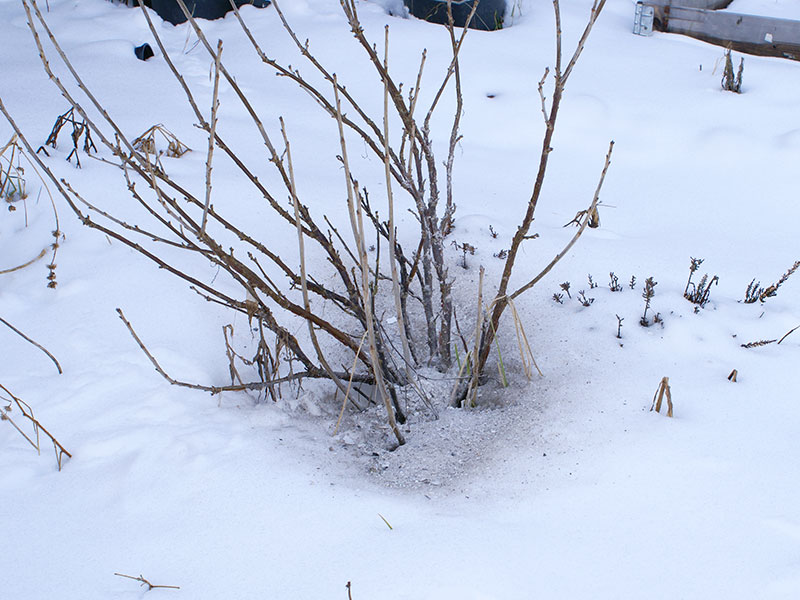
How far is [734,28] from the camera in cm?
428

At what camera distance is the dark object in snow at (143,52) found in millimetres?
4305

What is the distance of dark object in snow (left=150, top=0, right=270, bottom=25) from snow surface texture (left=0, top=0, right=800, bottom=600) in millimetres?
2290

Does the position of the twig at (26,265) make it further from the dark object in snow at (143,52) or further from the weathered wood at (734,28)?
the weathered wood at (734,28)

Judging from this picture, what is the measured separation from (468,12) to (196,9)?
6.74 feet

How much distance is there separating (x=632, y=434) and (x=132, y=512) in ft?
3.94

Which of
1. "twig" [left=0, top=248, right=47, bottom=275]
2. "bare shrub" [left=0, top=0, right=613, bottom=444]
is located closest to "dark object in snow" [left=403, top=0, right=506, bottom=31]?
"bare shrub" [left=0, top=0, right=613, bottom=444]

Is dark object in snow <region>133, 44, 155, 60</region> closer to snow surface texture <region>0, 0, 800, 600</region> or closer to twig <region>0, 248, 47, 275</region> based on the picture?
snow surface texture <region>0, 0, 800, 600</region>

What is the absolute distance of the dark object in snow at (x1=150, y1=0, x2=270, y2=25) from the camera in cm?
507

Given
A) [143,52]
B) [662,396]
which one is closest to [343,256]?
[662,396]

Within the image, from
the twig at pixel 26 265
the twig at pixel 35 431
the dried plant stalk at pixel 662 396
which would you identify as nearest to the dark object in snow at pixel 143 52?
the twig at pixel 26 265

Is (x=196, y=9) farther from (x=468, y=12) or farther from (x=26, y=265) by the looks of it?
(x=26, y=265)

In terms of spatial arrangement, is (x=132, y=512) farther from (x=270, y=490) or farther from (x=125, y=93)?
(x=125, y=93)

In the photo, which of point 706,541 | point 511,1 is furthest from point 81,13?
point 706,541

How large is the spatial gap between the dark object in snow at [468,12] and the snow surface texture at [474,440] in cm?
208
